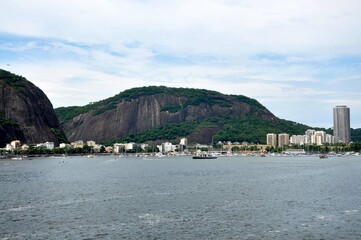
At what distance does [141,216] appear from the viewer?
143 ft

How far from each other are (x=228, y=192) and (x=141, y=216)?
21.5m

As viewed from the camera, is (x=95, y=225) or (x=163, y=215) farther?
(x=163, y=215)

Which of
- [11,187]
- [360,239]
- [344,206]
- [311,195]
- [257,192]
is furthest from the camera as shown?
[11,187]

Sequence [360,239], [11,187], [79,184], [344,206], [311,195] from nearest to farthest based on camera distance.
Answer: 1. [360,239]
2. [344,206]
3. [311,195]
4. [11,187]
5. [79,184]

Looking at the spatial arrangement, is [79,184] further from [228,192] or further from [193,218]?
[193,218]

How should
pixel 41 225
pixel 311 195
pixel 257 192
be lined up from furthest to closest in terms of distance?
1. pixel 257 192
2. pixel 311 195
3. pixel 41 225

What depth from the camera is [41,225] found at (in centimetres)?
3925

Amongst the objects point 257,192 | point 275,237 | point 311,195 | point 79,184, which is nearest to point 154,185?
point 79,184

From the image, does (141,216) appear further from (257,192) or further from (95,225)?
(257,192)

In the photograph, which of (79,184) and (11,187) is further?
(79,184)

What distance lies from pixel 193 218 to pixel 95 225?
911 centimetres

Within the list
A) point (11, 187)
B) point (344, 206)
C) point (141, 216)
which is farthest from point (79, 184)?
point (344, 206)

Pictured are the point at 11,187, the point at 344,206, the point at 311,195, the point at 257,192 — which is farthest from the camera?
the point at 11,187

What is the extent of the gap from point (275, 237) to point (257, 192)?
27.8 meters
